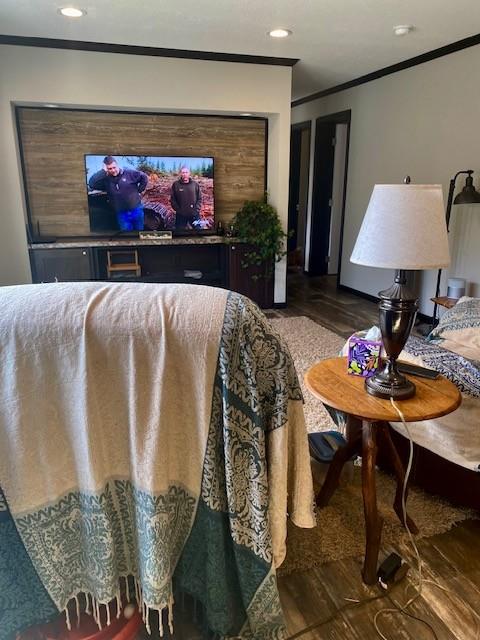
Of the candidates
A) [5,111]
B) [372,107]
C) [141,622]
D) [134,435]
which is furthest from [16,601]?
[372,107]

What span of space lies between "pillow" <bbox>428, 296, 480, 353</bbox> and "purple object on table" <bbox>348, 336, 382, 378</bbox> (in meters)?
0.66

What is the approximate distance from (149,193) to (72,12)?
180 cm

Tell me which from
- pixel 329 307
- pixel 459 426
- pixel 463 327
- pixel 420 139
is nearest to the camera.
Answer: pixel 459 426

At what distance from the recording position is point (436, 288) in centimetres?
436

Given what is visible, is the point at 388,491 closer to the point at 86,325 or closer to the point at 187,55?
the point at 86,325

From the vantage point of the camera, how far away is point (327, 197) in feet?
21.7

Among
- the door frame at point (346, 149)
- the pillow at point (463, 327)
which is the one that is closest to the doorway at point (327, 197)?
the door frame at point (346, 149)

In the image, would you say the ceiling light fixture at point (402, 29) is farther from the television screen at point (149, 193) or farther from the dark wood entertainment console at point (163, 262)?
the dark wood entertainment console at point (163, 262)

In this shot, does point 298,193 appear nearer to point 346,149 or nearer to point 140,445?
point 346,149

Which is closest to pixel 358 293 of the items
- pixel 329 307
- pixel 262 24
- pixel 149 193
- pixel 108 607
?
pixel 329 307

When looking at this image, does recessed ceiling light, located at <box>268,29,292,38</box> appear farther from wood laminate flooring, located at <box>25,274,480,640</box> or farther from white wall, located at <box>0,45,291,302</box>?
wood laminate flooring, located at <box>25,274,480,640</box>

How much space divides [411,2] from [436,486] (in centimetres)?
309

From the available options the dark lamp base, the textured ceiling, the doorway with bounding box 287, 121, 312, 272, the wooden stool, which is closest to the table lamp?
the dark lamp base

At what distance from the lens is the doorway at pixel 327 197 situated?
6.24m
